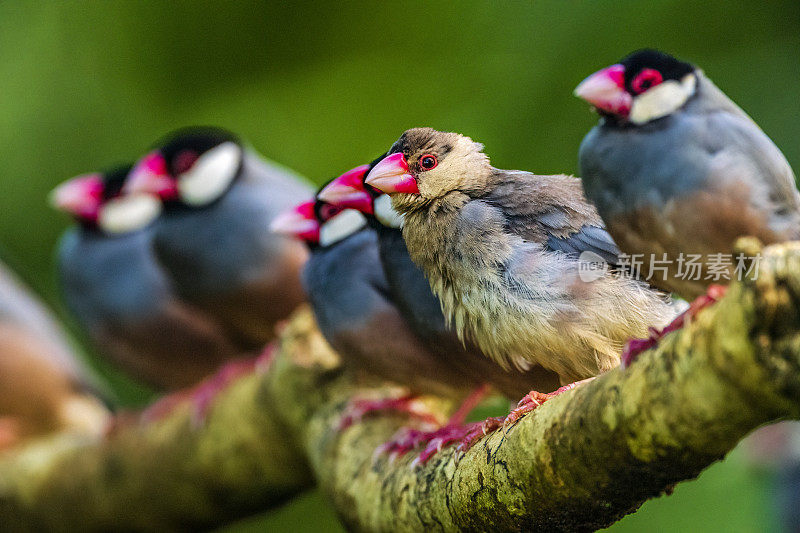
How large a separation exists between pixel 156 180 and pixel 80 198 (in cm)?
67

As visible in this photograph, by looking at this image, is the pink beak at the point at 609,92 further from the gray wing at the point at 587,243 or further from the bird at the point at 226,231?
the bird at the point at 226,231

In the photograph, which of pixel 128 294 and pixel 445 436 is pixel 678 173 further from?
pixel 128 294

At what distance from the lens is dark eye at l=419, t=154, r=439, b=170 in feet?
4.97

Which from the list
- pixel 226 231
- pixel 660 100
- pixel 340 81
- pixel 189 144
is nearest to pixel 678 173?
pixel 660 100

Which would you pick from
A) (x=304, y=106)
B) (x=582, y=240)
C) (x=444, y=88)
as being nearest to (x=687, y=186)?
(x=582, y=240)

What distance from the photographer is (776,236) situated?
4.11ft

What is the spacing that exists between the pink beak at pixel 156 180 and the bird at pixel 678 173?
7.17 ft

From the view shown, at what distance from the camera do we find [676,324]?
1189mm

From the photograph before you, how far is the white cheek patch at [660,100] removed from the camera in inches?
53.6

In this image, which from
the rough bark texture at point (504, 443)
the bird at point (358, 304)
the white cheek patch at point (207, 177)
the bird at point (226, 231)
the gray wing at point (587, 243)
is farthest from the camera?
the white cheek patch at point (207, 177)

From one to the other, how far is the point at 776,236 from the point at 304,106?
9.08 ft

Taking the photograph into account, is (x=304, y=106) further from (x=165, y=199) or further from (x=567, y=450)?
(x=567, y=450)

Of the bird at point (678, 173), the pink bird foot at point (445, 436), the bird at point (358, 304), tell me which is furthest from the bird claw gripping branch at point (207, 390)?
the bird at point (678, 173)

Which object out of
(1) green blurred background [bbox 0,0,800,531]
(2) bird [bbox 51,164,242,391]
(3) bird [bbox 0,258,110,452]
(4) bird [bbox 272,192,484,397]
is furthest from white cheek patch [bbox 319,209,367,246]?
(3) bird [bbox 0,258,110,452]
